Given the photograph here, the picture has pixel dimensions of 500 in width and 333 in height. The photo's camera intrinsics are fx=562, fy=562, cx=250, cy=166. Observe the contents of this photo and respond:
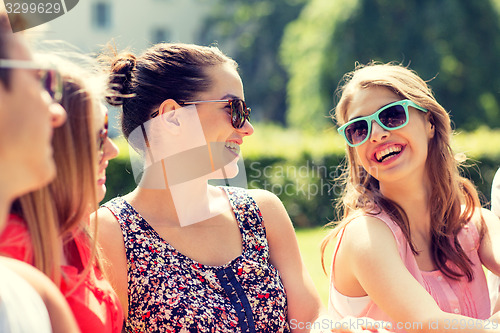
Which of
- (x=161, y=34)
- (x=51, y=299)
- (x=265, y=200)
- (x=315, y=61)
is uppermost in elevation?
(x=51, y=299)

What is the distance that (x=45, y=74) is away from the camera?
4.80 feet

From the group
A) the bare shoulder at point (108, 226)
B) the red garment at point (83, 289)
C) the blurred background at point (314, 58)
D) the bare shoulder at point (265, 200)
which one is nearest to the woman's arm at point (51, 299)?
Result: the red garment at point (83, 289)

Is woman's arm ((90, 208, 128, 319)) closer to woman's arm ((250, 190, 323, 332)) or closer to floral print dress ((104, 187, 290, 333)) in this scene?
floral print dress ((104, 187, 290, 333))

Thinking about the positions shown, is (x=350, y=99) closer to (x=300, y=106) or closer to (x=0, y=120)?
(x=0, y=120)

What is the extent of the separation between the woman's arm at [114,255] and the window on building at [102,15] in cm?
3850

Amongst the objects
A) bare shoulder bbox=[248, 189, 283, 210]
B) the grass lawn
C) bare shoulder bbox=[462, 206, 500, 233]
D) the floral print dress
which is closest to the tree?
the grass lawn

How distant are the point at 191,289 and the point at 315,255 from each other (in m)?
5.91

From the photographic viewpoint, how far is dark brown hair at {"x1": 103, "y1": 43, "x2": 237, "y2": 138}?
2814 millimetres

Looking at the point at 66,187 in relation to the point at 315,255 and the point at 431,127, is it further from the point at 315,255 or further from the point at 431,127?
the point at 315,255

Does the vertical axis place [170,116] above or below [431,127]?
above

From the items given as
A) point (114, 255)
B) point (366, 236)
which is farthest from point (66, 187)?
point (366, 236)

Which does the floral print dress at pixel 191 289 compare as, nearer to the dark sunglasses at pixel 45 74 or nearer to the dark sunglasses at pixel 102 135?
the dark sunglasses at pixel 102 135

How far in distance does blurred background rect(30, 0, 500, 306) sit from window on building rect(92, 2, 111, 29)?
0.23 ft

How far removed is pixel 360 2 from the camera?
21.5 meters
